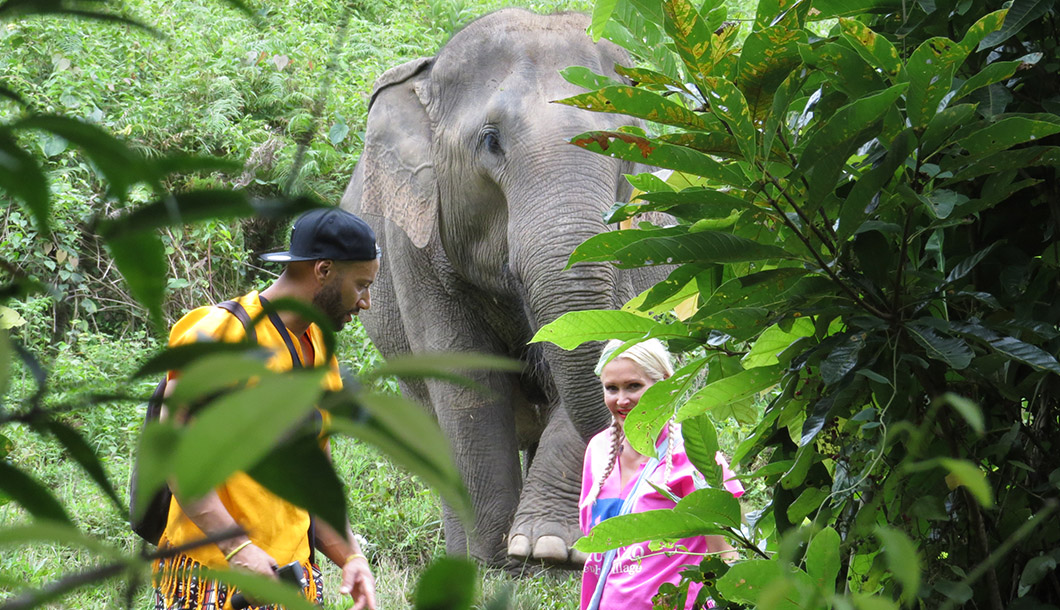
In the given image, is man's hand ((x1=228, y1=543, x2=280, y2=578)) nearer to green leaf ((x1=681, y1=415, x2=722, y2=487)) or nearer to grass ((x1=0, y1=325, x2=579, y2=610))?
green leaf ((x1=681, y1=415, x2=722, y2=487))

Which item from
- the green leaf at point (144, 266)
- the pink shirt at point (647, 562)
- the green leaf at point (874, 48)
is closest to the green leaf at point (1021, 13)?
the green leaf at point (874, 48)

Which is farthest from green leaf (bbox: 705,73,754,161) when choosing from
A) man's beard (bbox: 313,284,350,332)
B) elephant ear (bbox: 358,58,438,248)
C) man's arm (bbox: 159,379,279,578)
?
elephant ear (bbox: 358,58,438,248)

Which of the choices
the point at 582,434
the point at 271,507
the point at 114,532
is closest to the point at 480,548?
the point at 582,434

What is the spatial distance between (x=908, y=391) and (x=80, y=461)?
0.98 meters

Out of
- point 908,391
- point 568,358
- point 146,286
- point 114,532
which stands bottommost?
point 114,532

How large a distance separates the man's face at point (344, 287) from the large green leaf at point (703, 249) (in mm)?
1699

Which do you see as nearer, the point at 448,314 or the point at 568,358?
the point at 568,358

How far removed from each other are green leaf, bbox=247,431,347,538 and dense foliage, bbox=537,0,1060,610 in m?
0.68

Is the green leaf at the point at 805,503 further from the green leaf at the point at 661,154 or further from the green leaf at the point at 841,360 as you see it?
the green leaf at the point at 661,154

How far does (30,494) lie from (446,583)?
0.53 feet

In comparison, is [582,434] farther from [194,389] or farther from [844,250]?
[194,389]

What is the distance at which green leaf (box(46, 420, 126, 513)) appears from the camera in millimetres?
449

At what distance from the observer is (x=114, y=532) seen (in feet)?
20.0

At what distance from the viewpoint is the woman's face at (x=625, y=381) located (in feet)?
10.8
